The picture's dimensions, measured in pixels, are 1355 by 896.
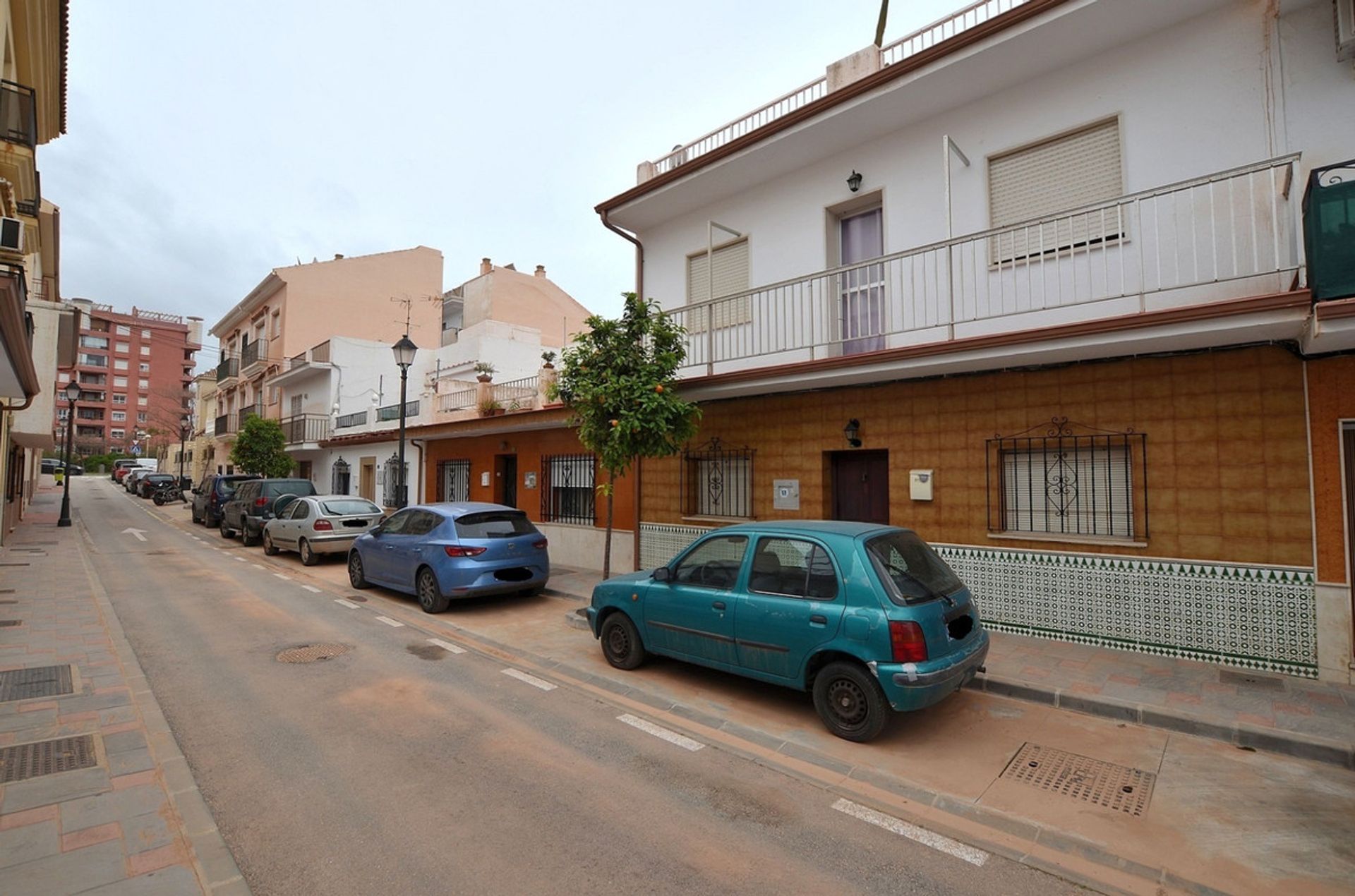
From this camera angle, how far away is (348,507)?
1328 centimetres

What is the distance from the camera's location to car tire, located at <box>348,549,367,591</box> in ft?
33.7

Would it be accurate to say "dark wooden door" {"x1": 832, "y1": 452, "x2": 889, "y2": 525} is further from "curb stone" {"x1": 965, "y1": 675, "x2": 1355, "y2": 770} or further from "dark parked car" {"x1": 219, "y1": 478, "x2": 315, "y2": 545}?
"dark parked car" {"x1": 219, "y1": 478, "x2": 315, "y2": 545}

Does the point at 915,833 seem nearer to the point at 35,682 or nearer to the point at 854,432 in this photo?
the point at 854,432

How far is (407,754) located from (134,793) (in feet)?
4.72

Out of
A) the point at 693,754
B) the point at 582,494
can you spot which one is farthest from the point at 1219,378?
the point at 582,494

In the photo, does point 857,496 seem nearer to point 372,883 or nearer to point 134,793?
point 372,883

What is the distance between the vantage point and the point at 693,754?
4.34 metres

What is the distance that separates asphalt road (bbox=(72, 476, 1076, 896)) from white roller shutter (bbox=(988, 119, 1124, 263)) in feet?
19.6

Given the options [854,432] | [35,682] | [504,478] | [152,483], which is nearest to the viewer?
[35,682]

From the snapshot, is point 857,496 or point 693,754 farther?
point 857,496

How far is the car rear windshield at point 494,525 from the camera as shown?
8734 mm

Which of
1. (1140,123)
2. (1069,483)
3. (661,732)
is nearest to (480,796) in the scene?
(661,732)

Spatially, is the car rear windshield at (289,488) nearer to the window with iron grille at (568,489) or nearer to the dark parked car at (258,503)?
the dark parked car at (258,503)

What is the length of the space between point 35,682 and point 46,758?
6.75 feet
